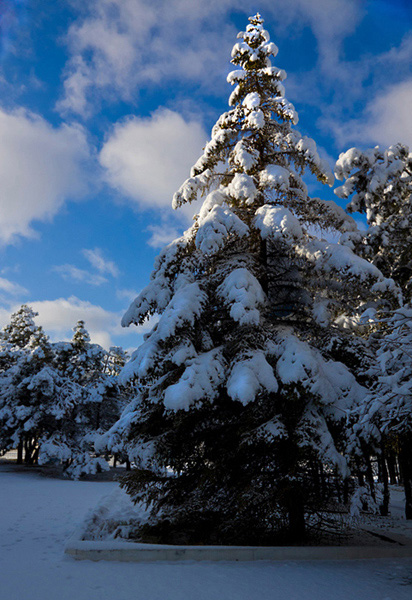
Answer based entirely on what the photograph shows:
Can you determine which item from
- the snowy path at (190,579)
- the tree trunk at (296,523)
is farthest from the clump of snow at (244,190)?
the snowy path at (190,579)

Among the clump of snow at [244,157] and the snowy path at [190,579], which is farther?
the clump of snow at [244,157]

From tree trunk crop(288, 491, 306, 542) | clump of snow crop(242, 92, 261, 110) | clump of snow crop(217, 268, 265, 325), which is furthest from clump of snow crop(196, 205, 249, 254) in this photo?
tree trunk crop(288, 491, 306, 542)

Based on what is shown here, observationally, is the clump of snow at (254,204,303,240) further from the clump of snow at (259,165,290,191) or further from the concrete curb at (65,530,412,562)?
the concrete curb at (65,530,412,562)

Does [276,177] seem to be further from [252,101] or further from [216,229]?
[252,101]

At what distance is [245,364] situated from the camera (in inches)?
289

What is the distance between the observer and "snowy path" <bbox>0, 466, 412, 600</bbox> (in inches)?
199

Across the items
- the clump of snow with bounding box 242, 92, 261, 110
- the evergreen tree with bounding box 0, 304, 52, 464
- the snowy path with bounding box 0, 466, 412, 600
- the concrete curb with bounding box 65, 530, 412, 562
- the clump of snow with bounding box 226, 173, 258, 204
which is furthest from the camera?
the evergreen tree with bounding box 0, 304, 52, 464

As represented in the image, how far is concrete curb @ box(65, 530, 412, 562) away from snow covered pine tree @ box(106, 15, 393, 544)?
2.31ft

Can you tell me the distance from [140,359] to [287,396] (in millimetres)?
2885

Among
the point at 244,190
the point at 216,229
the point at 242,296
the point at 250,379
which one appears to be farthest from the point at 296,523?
the point at 244,190

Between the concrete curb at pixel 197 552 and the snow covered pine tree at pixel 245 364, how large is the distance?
70cm

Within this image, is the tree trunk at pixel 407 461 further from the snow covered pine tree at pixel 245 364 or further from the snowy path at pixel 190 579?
the snowy path at pixel 190 579

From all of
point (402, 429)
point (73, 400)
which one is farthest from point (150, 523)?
point (73, 400)

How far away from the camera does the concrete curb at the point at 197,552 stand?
6.57m
